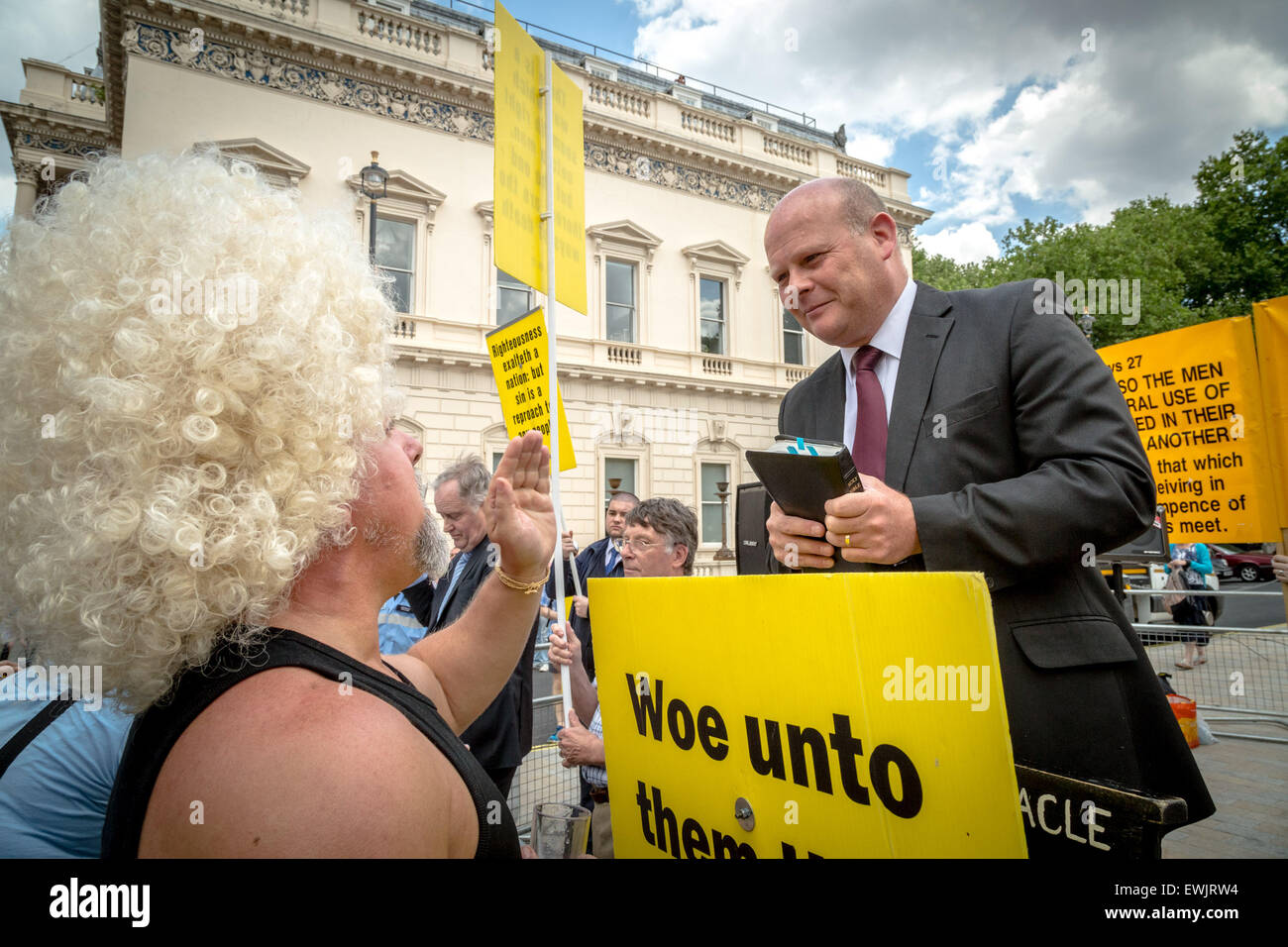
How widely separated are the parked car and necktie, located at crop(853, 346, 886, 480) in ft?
96.7

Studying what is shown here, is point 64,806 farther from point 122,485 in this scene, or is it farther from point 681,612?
point 681,612

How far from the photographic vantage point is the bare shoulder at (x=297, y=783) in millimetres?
833

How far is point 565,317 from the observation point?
51.3 feet

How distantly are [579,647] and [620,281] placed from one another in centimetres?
1494

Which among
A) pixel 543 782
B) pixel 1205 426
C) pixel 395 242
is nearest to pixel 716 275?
pixel 395 242

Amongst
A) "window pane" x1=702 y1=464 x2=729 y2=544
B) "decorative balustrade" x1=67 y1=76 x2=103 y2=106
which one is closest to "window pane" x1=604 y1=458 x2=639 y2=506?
"window pane" x1=702 y1=464 x2=729 y2=544

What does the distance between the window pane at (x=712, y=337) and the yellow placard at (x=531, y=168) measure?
1390 cm

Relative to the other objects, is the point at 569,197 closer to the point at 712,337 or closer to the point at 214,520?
the point at 214,520

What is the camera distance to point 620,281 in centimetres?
1705

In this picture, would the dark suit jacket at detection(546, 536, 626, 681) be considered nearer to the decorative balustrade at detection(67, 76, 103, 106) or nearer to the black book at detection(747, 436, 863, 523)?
the black book at detection(747, 436, 863, 523)

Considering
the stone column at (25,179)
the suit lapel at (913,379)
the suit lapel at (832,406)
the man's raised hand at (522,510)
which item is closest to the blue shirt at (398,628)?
the man's raised hand at (522,510)

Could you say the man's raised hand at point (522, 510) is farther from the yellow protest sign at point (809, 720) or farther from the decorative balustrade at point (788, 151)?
the decorative balustrade at point (788, 151)

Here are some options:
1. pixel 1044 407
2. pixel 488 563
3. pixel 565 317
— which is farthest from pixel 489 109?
pixel 1044 407

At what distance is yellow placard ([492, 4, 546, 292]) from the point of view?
3.65 metres
